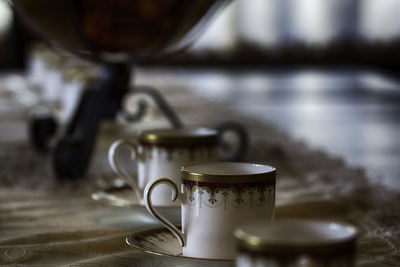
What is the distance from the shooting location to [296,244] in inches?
18.0

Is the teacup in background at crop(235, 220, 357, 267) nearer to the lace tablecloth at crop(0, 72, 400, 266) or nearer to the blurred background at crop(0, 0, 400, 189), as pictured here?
the lace tablecloth at crop(0, 72, 400, 266)

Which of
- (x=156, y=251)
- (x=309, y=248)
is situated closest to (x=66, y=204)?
(x=156, y=251)

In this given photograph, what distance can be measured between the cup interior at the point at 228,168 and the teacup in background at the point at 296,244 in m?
0.21

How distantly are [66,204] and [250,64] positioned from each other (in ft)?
30.3

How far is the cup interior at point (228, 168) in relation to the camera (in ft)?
2.32

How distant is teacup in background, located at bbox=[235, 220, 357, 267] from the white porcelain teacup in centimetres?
16

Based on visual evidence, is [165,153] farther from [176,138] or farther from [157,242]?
[157,242]

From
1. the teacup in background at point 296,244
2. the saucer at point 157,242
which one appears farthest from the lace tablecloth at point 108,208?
the teacup in background at point 296,244

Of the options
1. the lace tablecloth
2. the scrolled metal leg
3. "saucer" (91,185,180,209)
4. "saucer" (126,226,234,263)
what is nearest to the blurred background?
the scrolled metal leg

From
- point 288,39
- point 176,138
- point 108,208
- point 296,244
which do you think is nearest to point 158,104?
point 108,208

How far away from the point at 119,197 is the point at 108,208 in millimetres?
65

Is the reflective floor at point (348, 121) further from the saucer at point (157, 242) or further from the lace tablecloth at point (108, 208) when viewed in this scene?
the saucer at point (157, 242)

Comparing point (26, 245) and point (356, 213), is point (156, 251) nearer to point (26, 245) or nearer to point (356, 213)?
point (26, 245)

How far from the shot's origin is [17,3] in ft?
3.68
